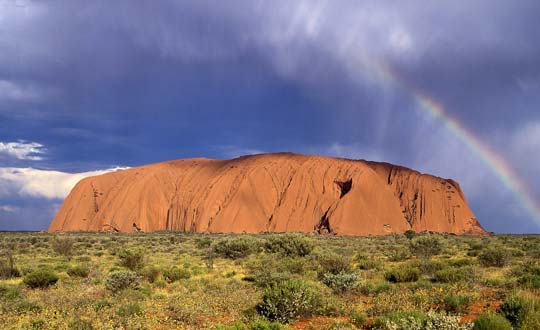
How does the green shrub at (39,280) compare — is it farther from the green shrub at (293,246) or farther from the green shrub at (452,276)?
the green shrub at (452,276)

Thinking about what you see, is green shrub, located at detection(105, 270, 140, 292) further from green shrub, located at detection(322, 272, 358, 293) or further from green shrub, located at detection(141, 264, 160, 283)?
green shrub, located at detection(322, 272, 358, 293)

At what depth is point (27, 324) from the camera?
9.21 m

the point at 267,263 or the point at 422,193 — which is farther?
the point at 422,193

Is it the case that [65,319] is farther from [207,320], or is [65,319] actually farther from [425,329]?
[425,329]

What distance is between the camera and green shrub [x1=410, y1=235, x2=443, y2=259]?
2614cm

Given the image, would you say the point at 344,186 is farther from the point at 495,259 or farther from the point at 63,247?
the point at 495,259

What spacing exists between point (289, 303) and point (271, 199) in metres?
75.3

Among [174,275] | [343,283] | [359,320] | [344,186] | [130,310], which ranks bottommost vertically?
[174,275]

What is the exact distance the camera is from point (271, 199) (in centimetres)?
8531

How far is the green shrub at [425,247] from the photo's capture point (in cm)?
2614

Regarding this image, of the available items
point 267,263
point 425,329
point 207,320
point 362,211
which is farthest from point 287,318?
point 362,211

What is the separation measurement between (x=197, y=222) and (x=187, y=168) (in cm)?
2011

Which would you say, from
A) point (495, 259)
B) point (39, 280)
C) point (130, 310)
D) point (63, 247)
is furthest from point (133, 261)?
point (495, 259)

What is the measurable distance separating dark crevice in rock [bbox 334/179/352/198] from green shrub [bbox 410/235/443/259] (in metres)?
54.2
